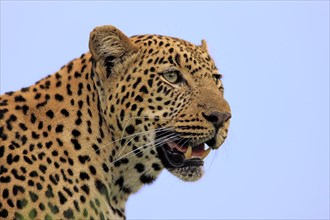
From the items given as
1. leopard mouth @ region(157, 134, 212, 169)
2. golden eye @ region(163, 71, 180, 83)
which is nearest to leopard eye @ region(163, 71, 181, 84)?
golden eye @ region(163, 71, 180, 83)

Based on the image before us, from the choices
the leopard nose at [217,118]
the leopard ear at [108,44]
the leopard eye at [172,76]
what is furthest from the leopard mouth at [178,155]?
the leopard ear at [108,44]

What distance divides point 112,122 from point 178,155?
1.06m

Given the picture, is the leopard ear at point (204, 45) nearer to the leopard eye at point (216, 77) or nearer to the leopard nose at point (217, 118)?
the leopard eye at point (216, 77)

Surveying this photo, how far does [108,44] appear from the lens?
17312 mm

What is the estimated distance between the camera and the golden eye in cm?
1736

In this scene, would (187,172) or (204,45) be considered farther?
(204,45)

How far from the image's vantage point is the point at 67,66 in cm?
1758

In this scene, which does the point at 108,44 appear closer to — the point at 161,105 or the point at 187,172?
the point at 161,105

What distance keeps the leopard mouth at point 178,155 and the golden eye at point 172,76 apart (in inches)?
34.5

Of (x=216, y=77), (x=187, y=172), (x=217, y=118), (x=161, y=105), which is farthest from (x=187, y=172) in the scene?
(x=216, y=77)

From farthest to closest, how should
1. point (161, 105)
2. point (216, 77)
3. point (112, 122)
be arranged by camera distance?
point (216, 77) < point (161, 105) < point (112, 122)

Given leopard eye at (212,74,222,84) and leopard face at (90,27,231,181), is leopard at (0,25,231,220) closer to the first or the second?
Result: leopard face at (90,27,231,181)

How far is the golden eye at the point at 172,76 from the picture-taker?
683 inches

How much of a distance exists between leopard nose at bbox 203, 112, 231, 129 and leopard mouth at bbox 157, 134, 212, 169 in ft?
1.45
